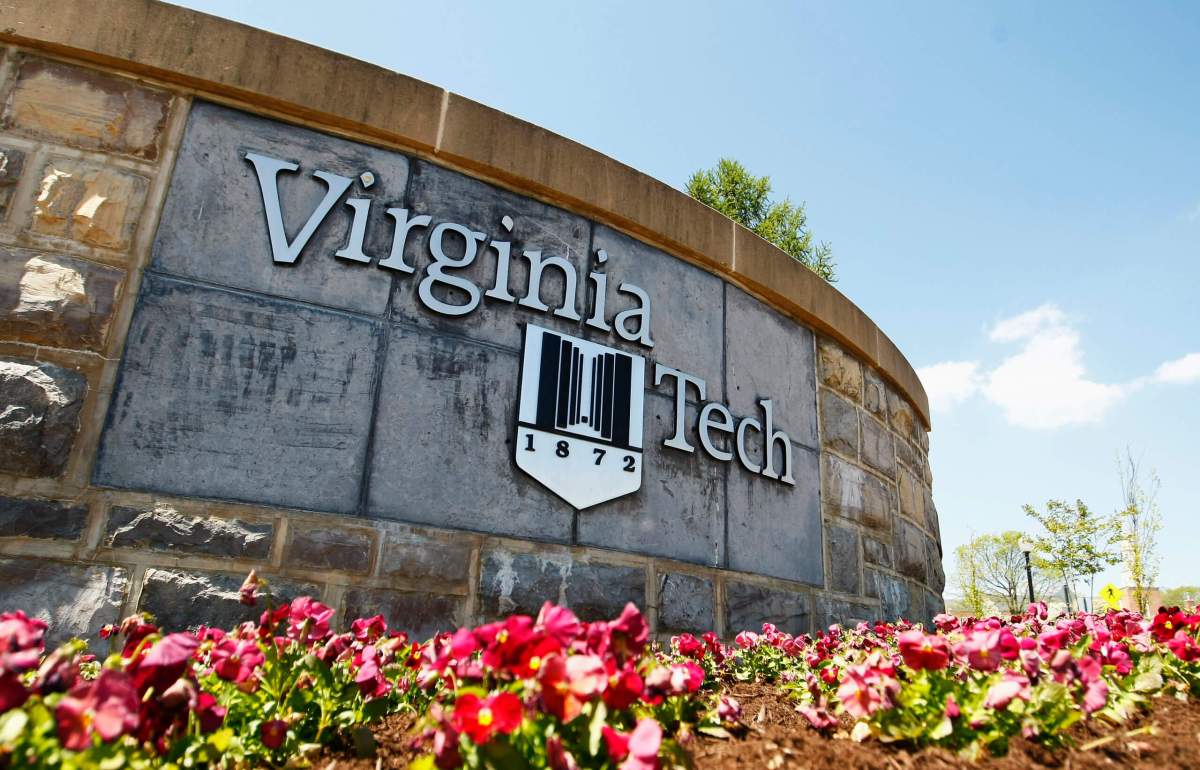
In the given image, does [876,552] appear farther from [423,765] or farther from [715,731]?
[423,765]

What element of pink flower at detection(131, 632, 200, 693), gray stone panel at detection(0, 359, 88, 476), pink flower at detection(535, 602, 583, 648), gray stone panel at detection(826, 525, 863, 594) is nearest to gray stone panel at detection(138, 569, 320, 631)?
gray stone panel at detection(0, 359, 88, 476)

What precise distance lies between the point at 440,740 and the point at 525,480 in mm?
2379

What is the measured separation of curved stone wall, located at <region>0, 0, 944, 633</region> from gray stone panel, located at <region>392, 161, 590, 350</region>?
A: 2 centimetres

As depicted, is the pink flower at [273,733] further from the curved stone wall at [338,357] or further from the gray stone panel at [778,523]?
the gray stone panel at [778,523]

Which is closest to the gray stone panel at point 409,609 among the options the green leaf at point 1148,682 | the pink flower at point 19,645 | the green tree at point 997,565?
the pink flower at point 19,645

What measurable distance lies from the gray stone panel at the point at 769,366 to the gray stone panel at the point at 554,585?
1.31m

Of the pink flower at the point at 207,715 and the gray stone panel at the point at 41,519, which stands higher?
the gray stone panel at the point at 41,519

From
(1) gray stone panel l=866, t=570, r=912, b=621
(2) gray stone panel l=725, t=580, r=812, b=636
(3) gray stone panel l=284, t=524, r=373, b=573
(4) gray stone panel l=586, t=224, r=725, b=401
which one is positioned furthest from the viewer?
(1) gray stone panel l=866, t=570, r=912, b=621

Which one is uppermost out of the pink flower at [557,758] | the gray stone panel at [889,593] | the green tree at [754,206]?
the green tree at [754,206]

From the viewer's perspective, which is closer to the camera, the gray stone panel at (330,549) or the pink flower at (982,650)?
the pink flower at (982,650)

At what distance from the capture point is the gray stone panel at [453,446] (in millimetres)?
3363

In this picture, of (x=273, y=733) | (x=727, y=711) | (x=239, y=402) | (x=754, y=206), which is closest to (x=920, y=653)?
(x=727, y=711)

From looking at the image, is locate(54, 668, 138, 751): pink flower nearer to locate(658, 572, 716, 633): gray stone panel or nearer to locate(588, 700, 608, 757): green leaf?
locate(588, 700, 608, 757): green leaf

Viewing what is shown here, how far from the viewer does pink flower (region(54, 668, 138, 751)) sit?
1.12 metres
